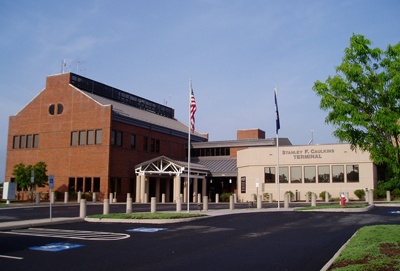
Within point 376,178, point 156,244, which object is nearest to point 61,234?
point 156,244

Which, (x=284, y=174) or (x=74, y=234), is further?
(x=284, y=174)

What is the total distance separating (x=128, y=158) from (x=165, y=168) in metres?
5.18

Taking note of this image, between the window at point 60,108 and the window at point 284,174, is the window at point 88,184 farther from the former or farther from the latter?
the window at point 284,174

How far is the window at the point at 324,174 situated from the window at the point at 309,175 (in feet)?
2.09

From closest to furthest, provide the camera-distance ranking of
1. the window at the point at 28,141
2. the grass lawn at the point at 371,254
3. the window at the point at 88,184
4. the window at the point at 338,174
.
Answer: the grass lawn at the point at 371,254
the window at the point at 338,174
the window at the point at 88,184
the window at the point at 28,141

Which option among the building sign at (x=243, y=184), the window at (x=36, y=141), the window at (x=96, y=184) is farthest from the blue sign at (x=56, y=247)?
the window at (x=36, y=141)

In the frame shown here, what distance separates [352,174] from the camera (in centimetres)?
4512

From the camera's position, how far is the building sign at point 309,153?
4674 cm

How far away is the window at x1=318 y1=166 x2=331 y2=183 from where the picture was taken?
152ft

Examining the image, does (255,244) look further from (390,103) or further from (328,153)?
(328,153)

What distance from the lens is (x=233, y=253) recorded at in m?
11.3

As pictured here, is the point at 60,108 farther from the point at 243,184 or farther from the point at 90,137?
the point at 243,184

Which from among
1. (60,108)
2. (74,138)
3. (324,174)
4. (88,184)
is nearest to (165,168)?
(88,184)

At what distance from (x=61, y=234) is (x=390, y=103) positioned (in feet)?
39.0
